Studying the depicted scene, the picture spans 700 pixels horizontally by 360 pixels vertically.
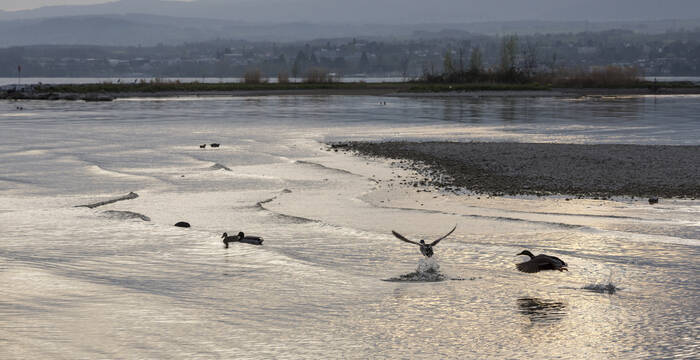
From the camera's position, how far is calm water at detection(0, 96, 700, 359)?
9766 millimetres

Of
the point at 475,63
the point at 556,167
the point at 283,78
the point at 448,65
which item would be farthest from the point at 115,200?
the point at 283,78

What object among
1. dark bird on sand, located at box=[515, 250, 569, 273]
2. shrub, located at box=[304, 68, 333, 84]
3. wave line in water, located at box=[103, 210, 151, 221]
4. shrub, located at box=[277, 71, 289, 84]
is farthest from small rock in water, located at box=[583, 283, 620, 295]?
shrub, located at box=[277, 71, 289, 84]

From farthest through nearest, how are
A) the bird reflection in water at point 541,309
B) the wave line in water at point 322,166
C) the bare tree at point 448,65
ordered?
the bare tree at point 448,65 < the wave line in water at point 322,166 < the bird reflection in water at point 541,309

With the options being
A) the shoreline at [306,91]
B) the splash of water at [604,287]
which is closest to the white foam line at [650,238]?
the splash of water at [604,287]

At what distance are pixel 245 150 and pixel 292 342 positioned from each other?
74.1 ft

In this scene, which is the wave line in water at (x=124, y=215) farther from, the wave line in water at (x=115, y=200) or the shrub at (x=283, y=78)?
the shrub at (x=283, y=78)

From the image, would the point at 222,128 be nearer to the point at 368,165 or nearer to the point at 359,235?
the point at 368,165

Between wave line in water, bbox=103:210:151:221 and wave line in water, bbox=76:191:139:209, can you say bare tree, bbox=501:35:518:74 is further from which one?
wave line in water, bbox=103:210:151:221

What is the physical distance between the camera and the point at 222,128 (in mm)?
42719

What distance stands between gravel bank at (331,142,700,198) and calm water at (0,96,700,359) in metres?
1.61

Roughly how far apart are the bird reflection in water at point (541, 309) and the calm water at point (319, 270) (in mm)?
38

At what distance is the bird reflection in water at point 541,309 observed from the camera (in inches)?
417

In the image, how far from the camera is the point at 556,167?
2442 centimetres

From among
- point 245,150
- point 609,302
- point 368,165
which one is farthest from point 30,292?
point 245,150
